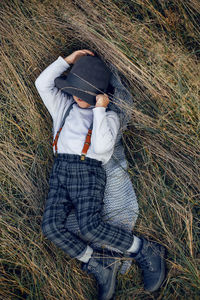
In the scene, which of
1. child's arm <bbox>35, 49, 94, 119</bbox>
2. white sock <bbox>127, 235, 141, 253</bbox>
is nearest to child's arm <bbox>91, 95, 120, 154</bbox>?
child's arm <bbox>35, 49, 94, 119</bbox>

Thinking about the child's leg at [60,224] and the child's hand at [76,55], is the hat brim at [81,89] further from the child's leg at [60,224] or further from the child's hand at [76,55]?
the child's leg at [60,224]

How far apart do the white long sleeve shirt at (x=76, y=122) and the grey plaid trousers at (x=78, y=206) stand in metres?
0.10

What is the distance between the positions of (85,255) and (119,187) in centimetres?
68

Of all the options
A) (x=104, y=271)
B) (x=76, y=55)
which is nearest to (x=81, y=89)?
(x=76, y=55)

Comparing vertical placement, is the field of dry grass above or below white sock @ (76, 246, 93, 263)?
above

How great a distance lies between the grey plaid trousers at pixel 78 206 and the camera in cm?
183

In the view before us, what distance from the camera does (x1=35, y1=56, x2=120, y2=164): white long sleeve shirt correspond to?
1844mm

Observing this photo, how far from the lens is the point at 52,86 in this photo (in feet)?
6.79

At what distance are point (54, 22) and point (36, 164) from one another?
146cm

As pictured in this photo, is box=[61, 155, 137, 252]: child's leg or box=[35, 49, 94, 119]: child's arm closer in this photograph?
box=[61, 155, 137, 252]: child's leg

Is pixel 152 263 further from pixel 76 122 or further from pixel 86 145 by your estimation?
pixel 76 122

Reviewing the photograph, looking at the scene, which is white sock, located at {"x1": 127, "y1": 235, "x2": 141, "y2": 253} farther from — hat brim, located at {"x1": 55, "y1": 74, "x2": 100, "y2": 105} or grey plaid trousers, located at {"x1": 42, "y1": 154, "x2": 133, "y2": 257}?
hat brim, located at {"x1": 55, "y1": 74, "x2": 100, "y2": 105}

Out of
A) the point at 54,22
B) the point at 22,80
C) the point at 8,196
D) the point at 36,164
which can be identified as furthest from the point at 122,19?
the point at 8,196

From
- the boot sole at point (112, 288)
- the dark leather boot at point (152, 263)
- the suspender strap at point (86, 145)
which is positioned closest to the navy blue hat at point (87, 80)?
the suspender strap at point (86, 145)
